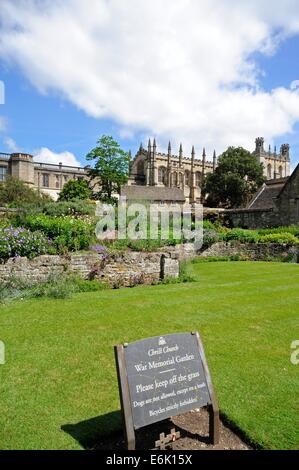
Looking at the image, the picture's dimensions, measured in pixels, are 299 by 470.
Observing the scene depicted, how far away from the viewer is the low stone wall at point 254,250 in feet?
63.1

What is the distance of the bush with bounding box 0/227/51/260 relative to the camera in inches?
441

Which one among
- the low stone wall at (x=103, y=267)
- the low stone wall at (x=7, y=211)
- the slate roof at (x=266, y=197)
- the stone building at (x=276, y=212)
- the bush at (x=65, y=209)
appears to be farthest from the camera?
the slate roof at (x=266, y=197)

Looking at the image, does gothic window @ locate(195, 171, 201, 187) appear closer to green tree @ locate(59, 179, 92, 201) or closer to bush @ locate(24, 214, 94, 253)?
green tree @ locate(59, 179, 92, 201)

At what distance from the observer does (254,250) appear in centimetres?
2041

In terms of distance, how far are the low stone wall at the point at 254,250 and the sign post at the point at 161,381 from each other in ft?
54.6

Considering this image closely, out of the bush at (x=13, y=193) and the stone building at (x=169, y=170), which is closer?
the bush at (x=13, y=193)

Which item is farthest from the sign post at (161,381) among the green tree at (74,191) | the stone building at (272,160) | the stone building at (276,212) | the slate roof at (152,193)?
the stone building at (272,160)

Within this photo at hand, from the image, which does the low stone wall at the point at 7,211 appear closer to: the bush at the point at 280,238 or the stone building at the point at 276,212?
the bush at the point at 280,238

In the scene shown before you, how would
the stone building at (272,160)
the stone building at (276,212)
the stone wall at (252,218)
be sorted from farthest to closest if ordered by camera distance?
the stone building at (272,160) < the stone wall at (252,218) < the stone building at (276,212)

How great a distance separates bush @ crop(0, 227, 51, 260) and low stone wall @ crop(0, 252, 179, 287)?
18.6 inches

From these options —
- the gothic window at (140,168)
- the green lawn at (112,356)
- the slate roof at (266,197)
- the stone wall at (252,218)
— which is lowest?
the green lawn at (112,356)

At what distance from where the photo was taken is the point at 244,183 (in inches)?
2029

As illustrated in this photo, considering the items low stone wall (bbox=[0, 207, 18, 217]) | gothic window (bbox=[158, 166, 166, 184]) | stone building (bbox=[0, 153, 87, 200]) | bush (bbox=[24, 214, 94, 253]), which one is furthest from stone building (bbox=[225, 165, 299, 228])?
gothic window (bbox=[158, 166, 166, 184])
